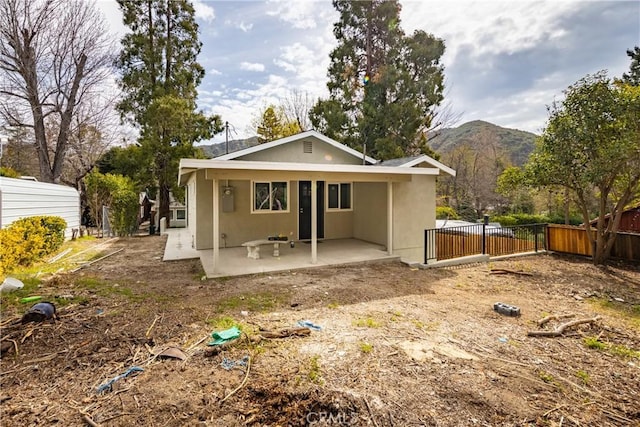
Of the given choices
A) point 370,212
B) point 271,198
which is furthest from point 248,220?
point 370,212

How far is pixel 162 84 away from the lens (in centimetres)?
1661

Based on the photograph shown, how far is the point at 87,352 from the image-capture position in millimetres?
3410

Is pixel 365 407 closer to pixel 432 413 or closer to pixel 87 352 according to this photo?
pixel 432 413

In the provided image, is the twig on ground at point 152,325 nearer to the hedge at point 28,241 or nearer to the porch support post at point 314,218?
the porch support post at point 314,218

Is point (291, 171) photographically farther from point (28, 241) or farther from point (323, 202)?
point (28, 241)

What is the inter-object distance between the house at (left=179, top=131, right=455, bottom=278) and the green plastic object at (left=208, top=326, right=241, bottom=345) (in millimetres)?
4163

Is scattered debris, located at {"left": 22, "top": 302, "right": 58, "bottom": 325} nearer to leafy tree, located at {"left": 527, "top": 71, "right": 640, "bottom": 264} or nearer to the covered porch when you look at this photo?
the covered porch

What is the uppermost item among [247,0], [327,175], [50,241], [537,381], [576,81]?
[247,0]

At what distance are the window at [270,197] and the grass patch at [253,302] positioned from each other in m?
4.79

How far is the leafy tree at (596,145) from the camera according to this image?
798cm

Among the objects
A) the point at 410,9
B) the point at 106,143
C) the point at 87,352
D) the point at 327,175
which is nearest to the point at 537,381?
the point at 87,352

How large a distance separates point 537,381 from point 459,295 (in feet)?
10.3

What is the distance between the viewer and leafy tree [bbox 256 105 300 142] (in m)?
24.0

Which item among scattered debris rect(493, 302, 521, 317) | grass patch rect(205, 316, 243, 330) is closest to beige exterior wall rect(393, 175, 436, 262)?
scattered debris rect(493, 302, 521, 317)
